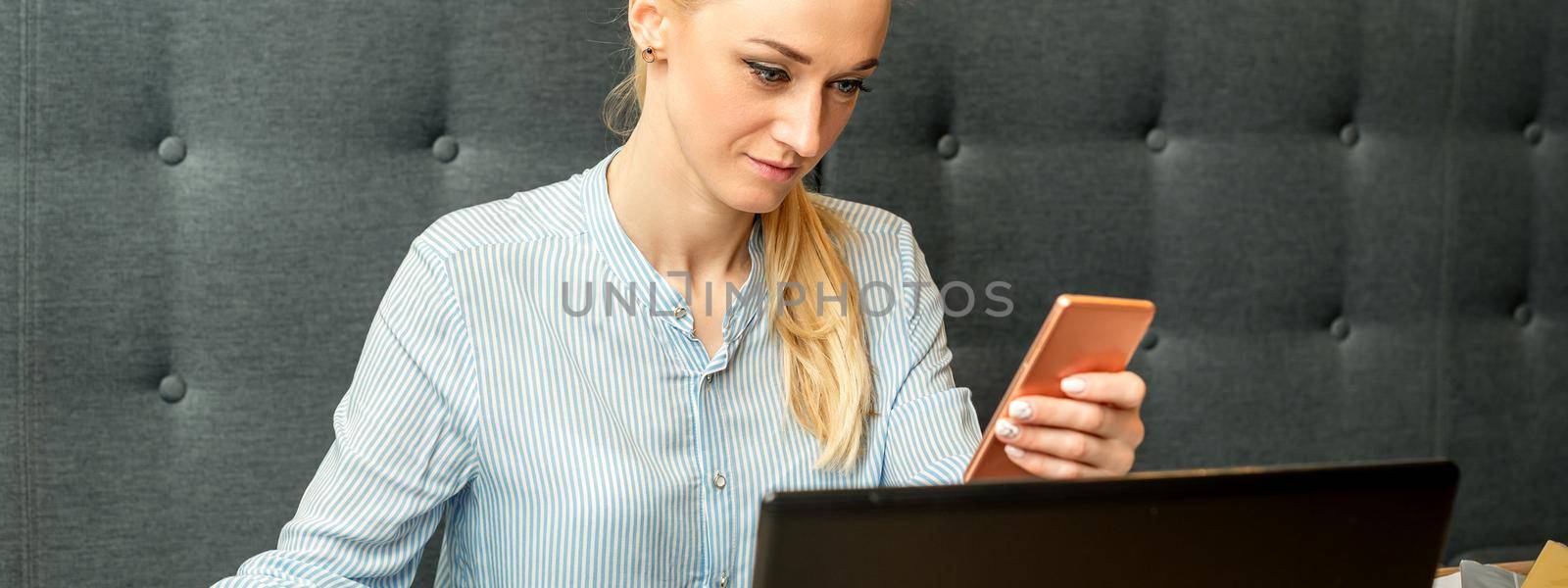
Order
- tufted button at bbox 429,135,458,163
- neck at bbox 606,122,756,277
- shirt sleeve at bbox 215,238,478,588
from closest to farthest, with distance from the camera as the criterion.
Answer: shirt sleeve at bbox 215,238,478,588 < neck at bbox 606,122,756,277 < tufted button at bbox 429,135,458,163

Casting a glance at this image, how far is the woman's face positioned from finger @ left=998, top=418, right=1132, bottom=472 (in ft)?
0.95

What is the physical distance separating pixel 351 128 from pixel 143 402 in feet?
1.24

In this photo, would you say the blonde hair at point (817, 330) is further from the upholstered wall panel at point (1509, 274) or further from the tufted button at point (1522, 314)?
Result: the tufted button at point (1522, 314)

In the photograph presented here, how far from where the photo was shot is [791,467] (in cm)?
118

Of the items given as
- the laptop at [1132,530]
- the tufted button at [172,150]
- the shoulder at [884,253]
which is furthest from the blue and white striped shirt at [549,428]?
the laptop at [1132,530]

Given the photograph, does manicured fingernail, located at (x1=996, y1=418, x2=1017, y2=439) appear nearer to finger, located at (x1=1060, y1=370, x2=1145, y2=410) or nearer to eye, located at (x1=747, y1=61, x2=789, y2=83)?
finger, located at (x1=1060, y1=370, x2=1145, y2=410)

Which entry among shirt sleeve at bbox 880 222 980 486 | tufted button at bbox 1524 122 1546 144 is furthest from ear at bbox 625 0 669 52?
tufted button at bbox 1524 122 1546 144

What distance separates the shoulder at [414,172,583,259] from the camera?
3.65 ft

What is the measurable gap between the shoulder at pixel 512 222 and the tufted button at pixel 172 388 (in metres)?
0.41

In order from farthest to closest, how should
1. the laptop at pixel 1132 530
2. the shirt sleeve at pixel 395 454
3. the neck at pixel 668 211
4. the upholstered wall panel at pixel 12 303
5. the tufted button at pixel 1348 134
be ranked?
the tufted button at pixel 1348 134 → the upholstered wall panel at pixel 12 303 → the neck at pixel 668 211 → the shirt sleeve at pixel 395 454 → the laptop at pixel 1132 530

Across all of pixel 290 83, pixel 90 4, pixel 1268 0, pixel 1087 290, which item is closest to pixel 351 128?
pixel 290 83

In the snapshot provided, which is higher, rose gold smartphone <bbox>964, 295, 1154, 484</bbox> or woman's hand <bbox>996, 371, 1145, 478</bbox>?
rose gold smartphone <bbox>964, 295, 1154, 484</bbox>

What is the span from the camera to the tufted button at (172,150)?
132cm

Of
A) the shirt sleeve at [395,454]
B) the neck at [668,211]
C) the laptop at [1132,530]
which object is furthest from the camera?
the neck at [668,211]
